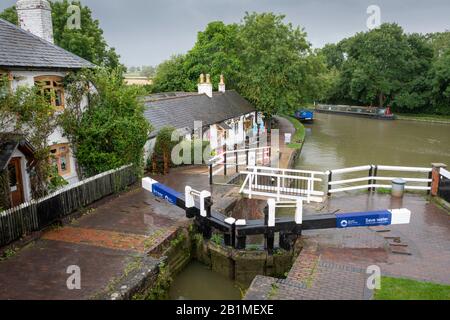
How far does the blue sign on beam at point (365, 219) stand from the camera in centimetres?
902

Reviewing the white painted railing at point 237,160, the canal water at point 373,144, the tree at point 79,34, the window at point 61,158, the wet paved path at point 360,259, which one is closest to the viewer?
the wet paved path at point 360,259

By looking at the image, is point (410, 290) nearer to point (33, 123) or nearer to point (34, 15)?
point (33, 123)

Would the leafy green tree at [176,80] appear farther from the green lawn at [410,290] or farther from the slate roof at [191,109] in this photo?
the green lawn at [410,290]

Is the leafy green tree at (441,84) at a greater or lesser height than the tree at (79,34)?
lesser

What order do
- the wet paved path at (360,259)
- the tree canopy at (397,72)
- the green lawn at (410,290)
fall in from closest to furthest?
the green lawn at (410,290) < the wet paved path at (360,259) < the tree canopy at (397,72)

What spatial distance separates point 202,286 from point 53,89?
8.30 meters

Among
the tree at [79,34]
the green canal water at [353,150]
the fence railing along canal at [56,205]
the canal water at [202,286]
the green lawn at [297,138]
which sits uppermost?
the tree at [79,34]

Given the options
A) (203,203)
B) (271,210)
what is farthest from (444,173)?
(203,203)

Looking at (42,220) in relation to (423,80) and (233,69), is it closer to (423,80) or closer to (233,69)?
(233,69)

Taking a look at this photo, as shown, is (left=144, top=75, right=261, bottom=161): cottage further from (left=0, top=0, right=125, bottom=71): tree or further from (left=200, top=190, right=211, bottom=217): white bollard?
(left=0, top=0, right=125, bottom=71): tree

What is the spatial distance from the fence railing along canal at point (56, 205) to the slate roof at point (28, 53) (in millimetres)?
3901

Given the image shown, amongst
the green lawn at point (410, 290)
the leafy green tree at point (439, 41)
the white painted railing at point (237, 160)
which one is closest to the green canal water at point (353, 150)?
the green lawn at point (410, 290)

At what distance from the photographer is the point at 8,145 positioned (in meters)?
10.0

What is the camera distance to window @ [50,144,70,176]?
13.3 m
